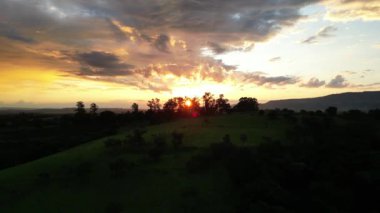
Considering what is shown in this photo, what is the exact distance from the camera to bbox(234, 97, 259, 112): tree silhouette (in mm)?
133375

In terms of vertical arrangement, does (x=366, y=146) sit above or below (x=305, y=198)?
above

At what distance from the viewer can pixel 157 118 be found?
118438mm

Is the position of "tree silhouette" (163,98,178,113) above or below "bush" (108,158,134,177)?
above

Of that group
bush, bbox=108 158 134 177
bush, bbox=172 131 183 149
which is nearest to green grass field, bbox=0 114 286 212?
bush, bbox=108 158 134 177

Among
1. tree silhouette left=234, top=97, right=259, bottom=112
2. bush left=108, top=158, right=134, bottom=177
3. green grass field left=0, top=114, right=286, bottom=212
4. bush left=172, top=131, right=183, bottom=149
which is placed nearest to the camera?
green grass field left=0, top=114, right=286, bottom=212

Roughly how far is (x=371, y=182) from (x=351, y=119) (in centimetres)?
4329

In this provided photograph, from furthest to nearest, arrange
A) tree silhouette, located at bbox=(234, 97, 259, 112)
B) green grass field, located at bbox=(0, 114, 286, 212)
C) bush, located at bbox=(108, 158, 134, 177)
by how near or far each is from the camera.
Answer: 1. tree silhouette, located at bbox=(234, 97, 259, 112)
2. bush, located at bbox=(108, 158, 134, 177)
3. green grass field, located at bbox=(0, 114, 286, 212)

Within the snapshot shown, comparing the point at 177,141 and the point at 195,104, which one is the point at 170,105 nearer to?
the point at 195,104

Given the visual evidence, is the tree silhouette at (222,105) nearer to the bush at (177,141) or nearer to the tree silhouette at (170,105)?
the tree silhouette at (170,105)

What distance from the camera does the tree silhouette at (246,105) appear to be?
438 feet

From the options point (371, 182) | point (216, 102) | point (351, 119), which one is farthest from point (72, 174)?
point (216, 102)

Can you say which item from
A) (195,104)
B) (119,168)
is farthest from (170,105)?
(119,168)

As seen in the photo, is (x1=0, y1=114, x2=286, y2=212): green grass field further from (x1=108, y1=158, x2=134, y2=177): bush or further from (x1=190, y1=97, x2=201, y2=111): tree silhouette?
(x1=190, y1=97, x2=201, y2=111): tree silhouette

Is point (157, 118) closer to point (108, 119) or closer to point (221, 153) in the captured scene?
point (108, 119)
